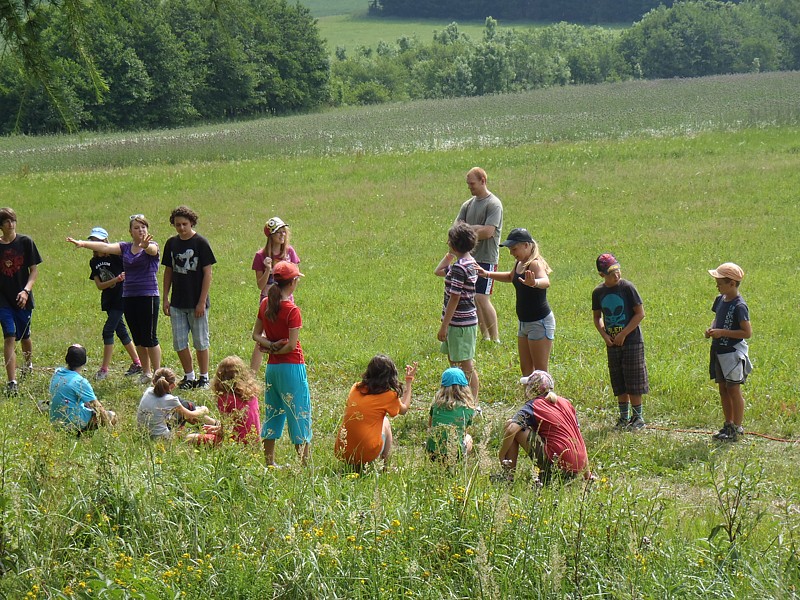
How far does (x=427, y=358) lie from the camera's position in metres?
10.2

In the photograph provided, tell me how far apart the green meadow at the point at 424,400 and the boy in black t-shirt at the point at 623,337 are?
0.89 feet

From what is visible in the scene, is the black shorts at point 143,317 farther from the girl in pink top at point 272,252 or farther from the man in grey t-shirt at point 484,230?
the man in grey t-shirt at point 484,230

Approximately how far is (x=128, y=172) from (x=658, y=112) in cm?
2210

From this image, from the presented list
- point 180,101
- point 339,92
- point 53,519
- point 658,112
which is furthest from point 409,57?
point 53,519

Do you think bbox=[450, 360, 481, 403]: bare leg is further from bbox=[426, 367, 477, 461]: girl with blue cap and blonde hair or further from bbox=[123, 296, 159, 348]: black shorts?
bbox=[123, 296, 159, 348]: black shorts

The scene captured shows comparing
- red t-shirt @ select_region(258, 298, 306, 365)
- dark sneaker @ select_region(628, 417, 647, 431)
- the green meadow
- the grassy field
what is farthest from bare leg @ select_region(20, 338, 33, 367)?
the grassy field

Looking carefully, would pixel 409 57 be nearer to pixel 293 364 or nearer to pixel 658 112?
pixel 658 112

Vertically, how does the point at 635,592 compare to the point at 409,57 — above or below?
below

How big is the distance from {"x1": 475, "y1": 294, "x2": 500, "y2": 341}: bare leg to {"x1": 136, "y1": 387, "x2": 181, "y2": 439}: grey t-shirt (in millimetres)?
4230

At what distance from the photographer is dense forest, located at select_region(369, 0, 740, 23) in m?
132

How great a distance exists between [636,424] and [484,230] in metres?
3.15

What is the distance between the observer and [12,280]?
9633 millimetres

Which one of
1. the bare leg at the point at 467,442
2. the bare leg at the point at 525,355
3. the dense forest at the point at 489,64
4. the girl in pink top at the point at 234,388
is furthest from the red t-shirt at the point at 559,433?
the dense forest at the point at 489,64

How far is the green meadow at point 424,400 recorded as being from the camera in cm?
427
